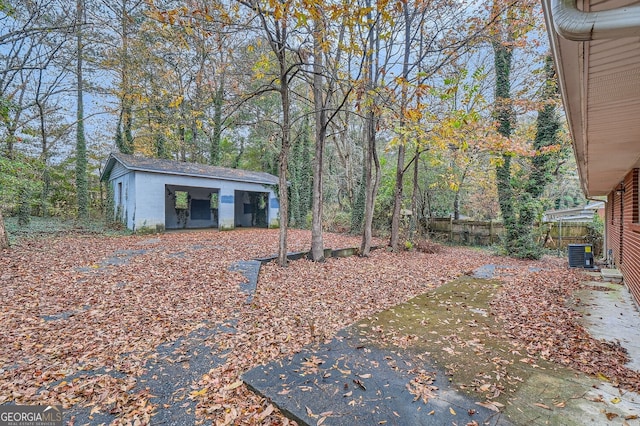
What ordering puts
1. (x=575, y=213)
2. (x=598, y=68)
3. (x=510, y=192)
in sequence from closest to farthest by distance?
1. (x=598, y=68)
2. (x=575, y=213)
3. (x=510, y=192)

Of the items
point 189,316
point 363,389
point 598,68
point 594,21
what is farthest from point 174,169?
point 594,21

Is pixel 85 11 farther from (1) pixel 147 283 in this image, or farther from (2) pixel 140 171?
(1) pixel 147 283

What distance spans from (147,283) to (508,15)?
1138cm

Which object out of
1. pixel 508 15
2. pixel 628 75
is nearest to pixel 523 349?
pixel 628 75

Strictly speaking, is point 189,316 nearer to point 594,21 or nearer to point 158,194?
point 594,21

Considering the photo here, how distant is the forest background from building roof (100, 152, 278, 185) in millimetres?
1504

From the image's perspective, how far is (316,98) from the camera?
8031mm

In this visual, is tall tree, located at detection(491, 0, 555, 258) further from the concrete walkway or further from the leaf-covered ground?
the concrete walkway

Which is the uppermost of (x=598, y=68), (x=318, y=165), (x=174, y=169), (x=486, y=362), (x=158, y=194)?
(x=174, y=169)

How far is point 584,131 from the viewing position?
311cm

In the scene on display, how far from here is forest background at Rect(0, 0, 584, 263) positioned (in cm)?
645

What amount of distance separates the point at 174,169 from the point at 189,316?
10.3 m

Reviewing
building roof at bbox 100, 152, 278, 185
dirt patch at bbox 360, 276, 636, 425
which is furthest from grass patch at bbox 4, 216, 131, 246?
dirt patch at bbox 360, 276, 636, 425

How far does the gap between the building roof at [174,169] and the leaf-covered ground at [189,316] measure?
16.2 ft
